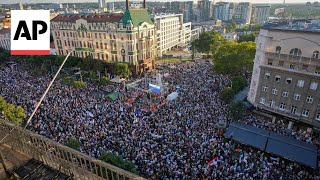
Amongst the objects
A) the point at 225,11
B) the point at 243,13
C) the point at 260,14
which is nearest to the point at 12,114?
the point at 225,11

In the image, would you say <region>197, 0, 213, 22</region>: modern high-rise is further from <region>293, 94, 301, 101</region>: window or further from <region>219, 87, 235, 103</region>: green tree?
<region>293, 94, 301, 101</region>: window

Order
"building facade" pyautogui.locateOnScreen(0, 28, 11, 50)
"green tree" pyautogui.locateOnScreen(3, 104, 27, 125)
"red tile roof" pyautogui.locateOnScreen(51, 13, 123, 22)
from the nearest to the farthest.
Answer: "green tree" pyautogui.locateOnScreen(3, 104, 27, 125)
"red tile roof" pyautogui.locateOnScreen(51, 13, 123, 22)
"building facade" pyautogui.locateOnScreen(0, 28, 11, 50)

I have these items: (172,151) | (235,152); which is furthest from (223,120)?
(172,151)

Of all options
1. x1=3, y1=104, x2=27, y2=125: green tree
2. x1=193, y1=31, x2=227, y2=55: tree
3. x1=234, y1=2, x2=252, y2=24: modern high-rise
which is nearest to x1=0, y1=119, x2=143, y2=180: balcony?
x1=3, y1=104, x2=27, y2=125: green tree

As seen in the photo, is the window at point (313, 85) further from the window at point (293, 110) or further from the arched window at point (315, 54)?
the window at point (293, 110)

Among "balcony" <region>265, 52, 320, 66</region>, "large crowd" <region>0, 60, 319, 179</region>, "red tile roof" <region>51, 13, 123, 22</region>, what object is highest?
"red tile roof" <region>51, 13, 123, 22</region>

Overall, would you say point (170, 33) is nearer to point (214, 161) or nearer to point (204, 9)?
point (214, 161)

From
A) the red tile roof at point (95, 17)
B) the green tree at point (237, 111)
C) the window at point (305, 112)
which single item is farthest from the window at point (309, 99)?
the red tile roof at point (95, 17)
